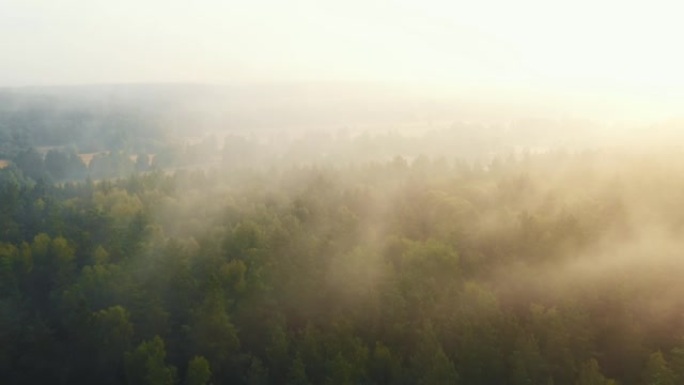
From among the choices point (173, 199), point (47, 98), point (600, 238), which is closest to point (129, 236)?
point (173, 199)

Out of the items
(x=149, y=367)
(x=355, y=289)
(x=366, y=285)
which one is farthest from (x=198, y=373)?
(x=366, y=285)

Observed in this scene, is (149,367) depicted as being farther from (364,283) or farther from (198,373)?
(364,283)

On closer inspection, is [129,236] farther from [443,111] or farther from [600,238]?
[443,111]

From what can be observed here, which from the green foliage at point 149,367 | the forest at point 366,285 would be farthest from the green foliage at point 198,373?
the green foliage at point 149,367

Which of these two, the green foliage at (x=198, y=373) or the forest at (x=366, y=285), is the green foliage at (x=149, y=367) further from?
the green foliage at (x=198, y=373)

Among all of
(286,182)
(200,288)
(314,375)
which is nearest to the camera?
(314,375)
